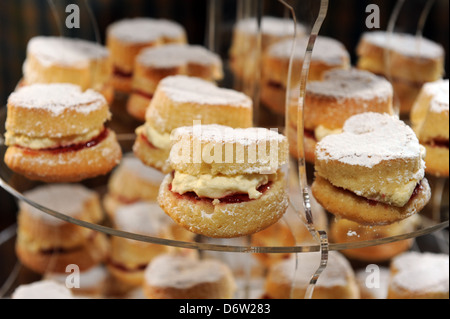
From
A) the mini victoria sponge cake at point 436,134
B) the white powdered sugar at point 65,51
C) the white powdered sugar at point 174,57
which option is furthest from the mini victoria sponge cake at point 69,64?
the mini victoria sponge cake at point 436,134

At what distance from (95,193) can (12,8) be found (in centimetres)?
125

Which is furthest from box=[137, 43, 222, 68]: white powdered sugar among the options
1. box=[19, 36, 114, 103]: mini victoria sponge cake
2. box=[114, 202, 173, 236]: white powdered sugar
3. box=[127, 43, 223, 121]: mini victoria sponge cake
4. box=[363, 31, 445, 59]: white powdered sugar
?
box=[363, 31, 445, 59]: white powdered sugar

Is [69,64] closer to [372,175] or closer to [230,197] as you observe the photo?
[230,197]

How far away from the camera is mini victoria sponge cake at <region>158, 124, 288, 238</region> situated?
3.25 ft

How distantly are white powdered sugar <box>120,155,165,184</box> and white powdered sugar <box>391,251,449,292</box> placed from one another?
62 centimetres

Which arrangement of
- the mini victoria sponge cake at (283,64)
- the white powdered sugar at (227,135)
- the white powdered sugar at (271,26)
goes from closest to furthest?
1. the white powdered sugar at (227,135)
2. the mini victoria sponge cake at (283,64)
3. the white powdered sugar at (271,26)

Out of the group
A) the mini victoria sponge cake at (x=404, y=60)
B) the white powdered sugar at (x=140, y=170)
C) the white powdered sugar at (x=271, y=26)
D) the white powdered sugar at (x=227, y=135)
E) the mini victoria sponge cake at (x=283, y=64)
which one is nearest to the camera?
the white powdered sugar at (x=227, y=135)

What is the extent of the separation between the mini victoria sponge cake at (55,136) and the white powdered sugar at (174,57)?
13.5 inches

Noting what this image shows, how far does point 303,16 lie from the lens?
1.20 meters

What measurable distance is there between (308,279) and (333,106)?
0.40 m

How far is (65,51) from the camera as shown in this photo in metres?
1.63

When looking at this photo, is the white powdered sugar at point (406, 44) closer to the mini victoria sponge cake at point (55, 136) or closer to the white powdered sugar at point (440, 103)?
the white powdered sugar at point (440, 103)

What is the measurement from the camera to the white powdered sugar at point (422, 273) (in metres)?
1.41

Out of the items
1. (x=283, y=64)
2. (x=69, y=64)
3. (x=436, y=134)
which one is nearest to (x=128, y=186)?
(x=69, y=64)
